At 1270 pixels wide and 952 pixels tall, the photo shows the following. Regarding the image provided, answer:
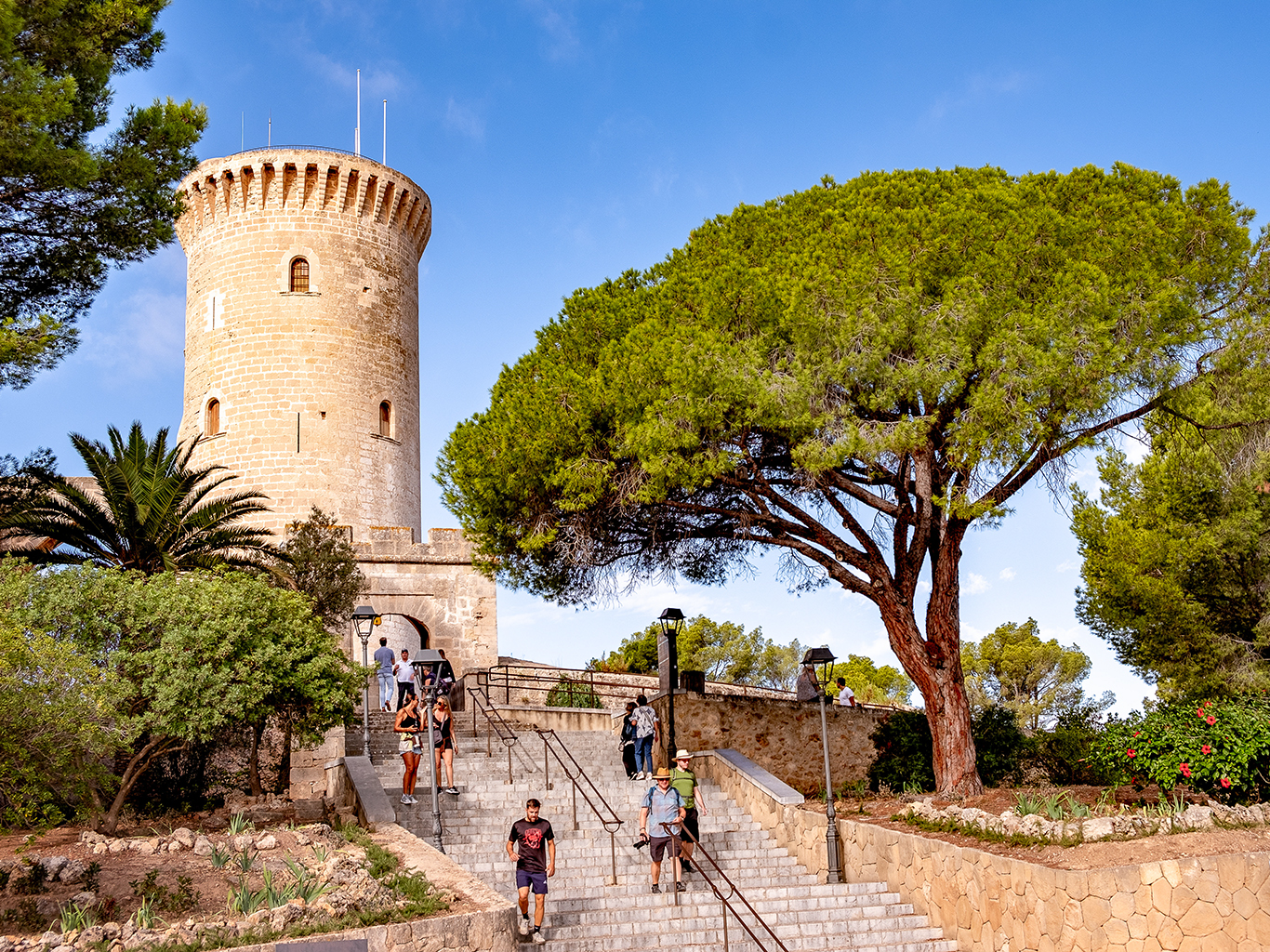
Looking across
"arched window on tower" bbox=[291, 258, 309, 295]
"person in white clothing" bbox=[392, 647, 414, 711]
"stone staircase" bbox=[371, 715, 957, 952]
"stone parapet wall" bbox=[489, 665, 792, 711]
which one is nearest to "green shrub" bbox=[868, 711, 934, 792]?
"stone parapet wall" bbox=[489, 665, 792, 711]

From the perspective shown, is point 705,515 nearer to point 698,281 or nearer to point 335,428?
point 698,281

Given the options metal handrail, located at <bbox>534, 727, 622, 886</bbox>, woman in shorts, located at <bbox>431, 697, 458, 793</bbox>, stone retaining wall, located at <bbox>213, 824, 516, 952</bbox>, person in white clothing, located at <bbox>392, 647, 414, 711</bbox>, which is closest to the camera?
stone retaining wall, located at <bbox>213, 824, 516, 952</bbox>

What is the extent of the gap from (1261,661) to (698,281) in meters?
11.5

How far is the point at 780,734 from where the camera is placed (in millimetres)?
19344

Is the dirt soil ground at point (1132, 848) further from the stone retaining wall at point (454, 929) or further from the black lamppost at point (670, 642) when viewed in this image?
the stone retaining wall at point (454, 929)

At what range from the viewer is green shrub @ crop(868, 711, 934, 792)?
58.3ft

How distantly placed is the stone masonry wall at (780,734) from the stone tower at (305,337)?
9.33 metres

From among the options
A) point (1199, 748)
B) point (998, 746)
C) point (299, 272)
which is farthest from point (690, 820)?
point (299, 272)

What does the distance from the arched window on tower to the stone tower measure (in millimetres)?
Result: 32

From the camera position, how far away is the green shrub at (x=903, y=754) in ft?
58.3

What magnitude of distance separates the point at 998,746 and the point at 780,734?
358 cm

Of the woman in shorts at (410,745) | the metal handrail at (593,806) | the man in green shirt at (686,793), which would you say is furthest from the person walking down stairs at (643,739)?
the man in green shirt at (686,793)

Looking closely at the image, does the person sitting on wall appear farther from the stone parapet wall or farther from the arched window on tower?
the arched window on tower

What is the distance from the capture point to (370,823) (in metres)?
12.2
